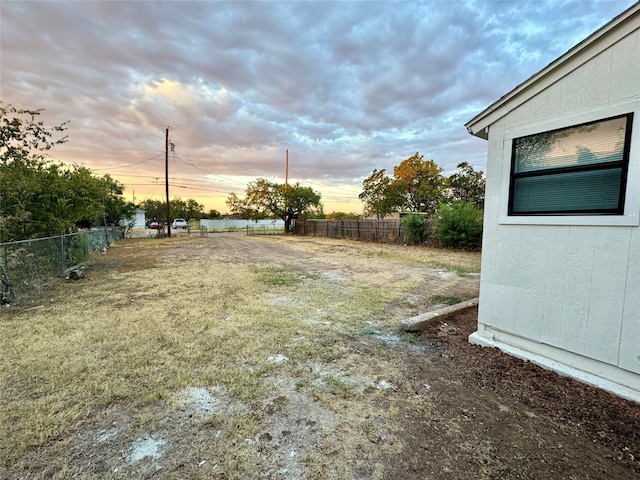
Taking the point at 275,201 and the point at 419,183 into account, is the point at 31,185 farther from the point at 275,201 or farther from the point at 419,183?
the point at 419,183

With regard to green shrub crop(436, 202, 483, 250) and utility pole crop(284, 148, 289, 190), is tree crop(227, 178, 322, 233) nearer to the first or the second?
utility pole crop(284, 148, 289, 190)

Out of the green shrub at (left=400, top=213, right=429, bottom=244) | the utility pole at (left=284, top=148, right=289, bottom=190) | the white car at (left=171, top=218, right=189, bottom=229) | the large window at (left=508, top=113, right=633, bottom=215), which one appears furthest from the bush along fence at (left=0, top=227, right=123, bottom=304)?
the white car at (left=171, top=218, right=189, bottom=229)

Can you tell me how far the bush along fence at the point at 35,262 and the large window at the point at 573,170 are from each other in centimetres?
772

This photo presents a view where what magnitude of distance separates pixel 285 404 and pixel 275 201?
24.5 metres

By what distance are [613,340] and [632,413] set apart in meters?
0.50

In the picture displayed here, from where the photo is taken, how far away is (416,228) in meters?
14.2

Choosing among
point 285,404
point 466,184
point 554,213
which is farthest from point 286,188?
point 285,404

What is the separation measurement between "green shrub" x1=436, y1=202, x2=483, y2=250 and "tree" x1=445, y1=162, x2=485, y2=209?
849 cm

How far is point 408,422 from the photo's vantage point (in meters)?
1.91

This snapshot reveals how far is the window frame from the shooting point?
2043mm

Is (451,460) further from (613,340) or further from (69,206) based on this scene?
(69,206)

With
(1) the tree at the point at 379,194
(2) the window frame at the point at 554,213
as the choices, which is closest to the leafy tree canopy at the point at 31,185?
(2) the window frame at the point at 554,213

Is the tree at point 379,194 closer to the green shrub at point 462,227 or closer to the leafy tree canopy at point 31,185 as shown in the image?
the green shrub at point 462,227

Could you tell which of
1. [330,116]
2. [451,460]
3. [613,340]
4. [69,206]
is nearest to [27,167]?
[69,206]
